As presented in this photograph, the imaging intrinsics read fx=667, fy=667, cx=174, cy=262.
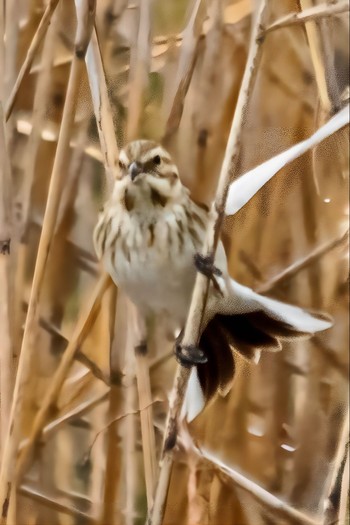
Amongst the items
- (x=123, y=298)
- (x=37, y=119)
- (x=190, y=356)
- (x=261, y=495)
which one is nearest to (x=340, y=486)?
(x=261, y=495)

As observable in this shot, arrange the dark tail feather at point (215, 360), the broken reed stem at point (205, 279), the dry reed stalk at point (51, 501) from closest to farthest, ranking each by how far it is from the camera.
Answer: the broken reed stem at point (205, 279) < the dark tail feather at point (215, 360) < the dry reed stalk at point (51, 501)

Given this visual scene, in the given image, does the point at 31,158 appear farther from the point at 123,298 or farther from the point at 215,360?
the point at 215,360

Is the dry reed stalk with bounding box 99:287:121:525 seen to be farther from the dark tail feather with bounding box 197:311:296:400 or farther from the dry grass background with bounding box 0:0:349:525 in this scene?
the dark tail feather with bounding box 197:311:296:400

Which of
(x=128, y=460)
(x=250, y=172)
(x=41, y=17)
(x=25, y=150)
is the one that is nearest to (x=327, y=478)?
(x=128, y=460)

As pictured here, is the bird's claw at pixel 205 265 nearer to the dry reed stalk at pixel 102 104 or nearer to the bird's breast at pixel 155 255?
the bird's breast at pixel 155 255

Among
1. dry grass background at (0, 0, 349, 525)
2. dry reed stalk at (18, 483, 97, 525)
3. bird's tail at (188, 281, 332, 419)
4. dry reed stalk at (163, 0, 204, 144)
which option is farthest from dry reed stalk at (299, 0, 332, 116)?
dry reed stalk at (18, 483, 97, 525)

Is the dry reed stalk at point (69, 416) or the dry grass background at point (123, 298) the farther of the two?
the dry reed stalk at point (69, 416)

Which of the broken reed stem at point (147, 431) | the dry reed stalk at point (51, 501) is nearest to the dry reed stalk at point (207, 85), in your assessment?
the broken reed stem at point (147, 431)
